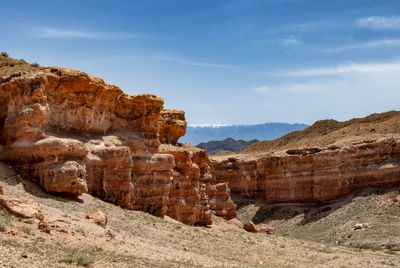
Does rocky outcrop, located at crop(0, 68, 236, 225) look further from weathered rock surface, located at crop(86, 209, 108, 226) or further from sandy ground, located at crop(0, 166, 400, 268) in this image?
weathered rock surface, located at crop(86, 209, 108, 226)

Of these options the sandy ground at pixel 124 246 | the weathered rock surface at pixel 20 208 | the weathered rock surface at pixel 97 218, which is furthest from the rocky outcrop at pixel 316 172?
the weathered rock surface at pixel 20 208

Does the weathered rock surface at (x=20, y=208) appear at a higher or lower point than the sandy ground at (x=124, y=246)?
higher

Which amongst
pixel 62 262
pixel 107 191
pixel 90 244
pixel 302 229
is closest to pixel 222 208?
pixel 302 229

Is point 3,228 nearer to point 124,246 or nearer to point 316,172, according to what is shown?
point 124,246

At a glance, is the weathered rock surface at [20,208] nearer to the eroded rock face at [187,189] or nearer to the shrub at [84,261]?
the shrub at [84,261]

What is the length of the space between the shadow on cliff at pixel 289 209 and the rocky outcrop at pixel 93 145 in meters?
16.4

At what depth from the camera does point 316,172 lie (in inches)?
2035

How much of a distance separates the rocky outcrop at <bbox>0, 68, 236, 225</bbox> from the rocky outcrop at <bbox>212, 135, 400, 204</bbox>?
61.8ft

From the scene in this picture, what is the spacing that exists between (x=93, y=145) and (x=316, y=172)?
31.4 m

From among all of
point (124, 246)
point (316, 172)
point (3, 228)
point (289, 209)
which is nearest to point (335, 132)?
point (316, 172)

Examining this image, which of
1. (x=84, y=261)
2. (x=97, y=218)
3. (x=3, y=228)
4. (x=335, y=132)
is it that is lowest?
(x=97, y=218)

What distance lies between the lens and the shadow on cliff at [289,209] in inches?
1889

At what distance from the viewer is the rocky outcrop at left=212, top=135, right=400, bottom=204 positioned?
48153mm

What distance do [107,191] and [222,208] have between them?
18173 millimetres
